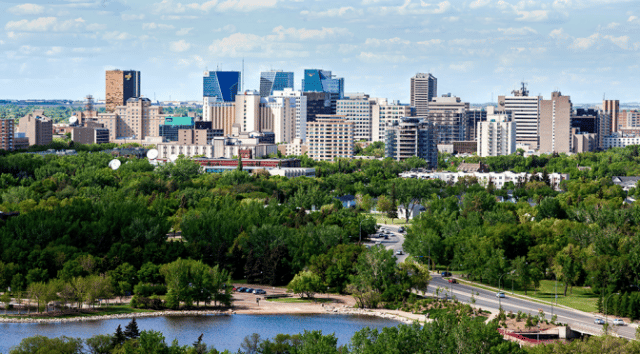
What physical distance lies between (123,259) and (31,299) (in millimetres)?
5942

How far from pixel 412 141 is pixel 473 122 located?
50.3m

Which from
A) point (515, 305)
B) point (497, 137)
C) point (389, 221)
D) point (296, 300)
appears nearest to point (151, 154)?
point (389, 221)

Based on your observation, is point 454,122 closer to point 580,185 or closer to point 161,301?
point 580,185

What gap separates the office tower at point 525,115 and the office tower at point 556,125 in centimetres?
635

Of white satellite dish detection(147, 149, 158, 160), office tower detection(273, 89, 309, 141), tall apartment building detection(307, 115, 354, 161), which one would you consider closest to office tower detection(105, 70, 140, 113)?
office tower detection(273, 89, 309, 141)

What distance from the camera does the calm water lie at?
113 ft

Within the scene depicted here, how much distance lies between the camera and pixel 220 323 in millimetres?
37469

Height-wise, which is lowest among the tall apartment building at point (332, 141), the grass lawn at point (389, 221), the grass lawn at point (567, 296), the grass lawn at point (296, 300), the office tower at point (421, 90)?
the grass lawn at point (296, 300)

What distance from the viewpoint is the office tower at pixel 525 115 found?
145 metres

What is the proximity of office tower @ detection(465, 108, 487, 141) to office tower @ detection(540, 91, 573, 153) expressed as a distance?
1801 cm

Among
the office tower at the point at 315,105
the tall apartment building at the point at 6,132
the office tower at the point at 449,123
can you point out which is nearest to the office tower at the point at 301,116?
the office tower at the point at 315,105

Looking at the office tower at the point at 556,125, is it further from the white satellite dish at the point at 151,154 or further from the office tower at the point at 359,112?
the white satellite dish at the point at 151,154

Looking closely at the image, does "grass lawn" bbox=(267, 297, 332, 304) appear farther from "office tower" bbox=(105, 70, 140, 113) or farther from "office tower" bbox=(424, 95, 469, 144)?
"office tower" bbox=(105, 70, 140, 113)

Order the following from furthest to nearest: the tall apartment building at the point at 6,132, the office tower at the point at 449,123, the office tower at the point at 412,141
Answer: the office tower at the point at 449,123, the tall apartment building at the point at 6,132, the office tower at the point at 412,141
